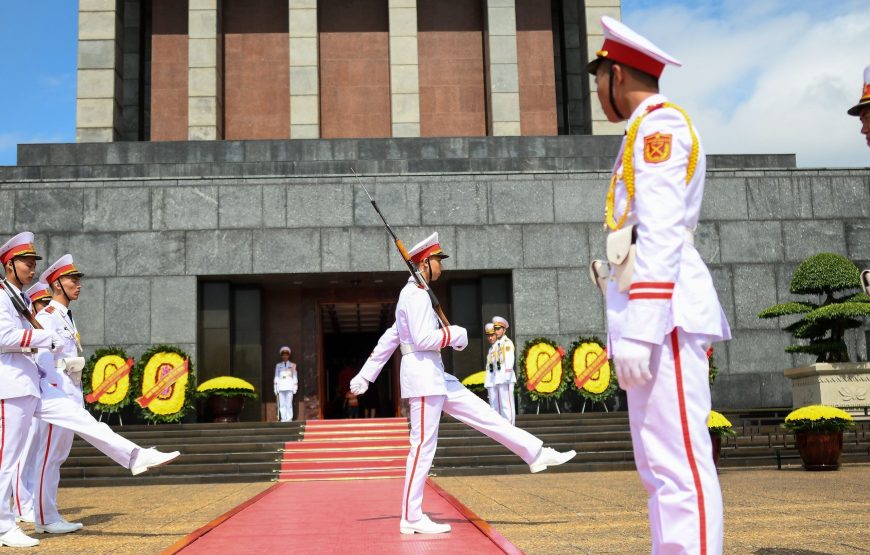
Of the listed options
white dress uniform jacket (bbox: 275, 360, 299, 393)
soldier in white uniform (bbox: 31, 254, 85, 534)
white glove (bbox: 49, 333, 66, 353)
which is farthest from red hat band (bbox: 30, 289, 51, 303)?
white dress uniform jacket (bbox: 275, 360, 299, 393)

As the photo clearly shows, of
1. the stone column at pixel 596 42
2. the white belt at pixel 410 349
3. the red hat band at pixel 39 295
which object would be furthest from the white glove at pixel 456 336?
the stone column at pixel 596 42

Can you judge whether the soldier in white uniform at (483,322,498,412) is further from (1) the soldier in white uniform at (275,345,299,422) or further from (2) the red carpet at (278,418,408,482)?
(1) the soldier in white uniform at (275,345,299,422)

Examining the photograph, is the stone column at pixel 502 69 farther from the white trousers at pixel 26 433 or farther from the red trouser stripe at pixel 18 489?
the white trousers at pixel 26 433

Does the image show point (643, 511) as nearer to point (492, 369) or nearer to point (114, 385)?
point (492, 369)

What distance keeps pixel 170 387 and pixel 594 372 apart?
28.5 ft

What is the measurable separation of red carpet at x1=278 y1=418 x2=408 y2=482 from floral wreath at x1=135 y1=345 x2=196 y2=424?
2.83 metres

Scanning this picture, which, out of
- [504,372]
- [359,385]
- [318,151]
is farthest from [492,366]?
[359,385]

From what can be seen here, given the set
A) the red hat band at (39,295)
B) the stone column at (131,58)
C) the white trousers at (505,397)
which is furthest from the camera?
the stone column at (131,58)

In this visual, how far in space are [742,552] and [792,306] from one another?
45.6 feet

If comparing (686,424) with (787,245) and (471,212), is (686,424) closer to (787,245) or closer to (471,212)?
(471,212)

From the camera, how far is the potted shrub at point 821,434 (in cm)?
1283

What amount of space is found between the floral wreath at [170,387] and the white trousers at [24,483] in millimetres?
8670

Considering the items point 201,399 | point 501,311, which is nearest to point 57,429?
point 201,399

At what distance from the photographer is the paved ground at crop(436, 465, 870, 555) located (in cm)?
586
